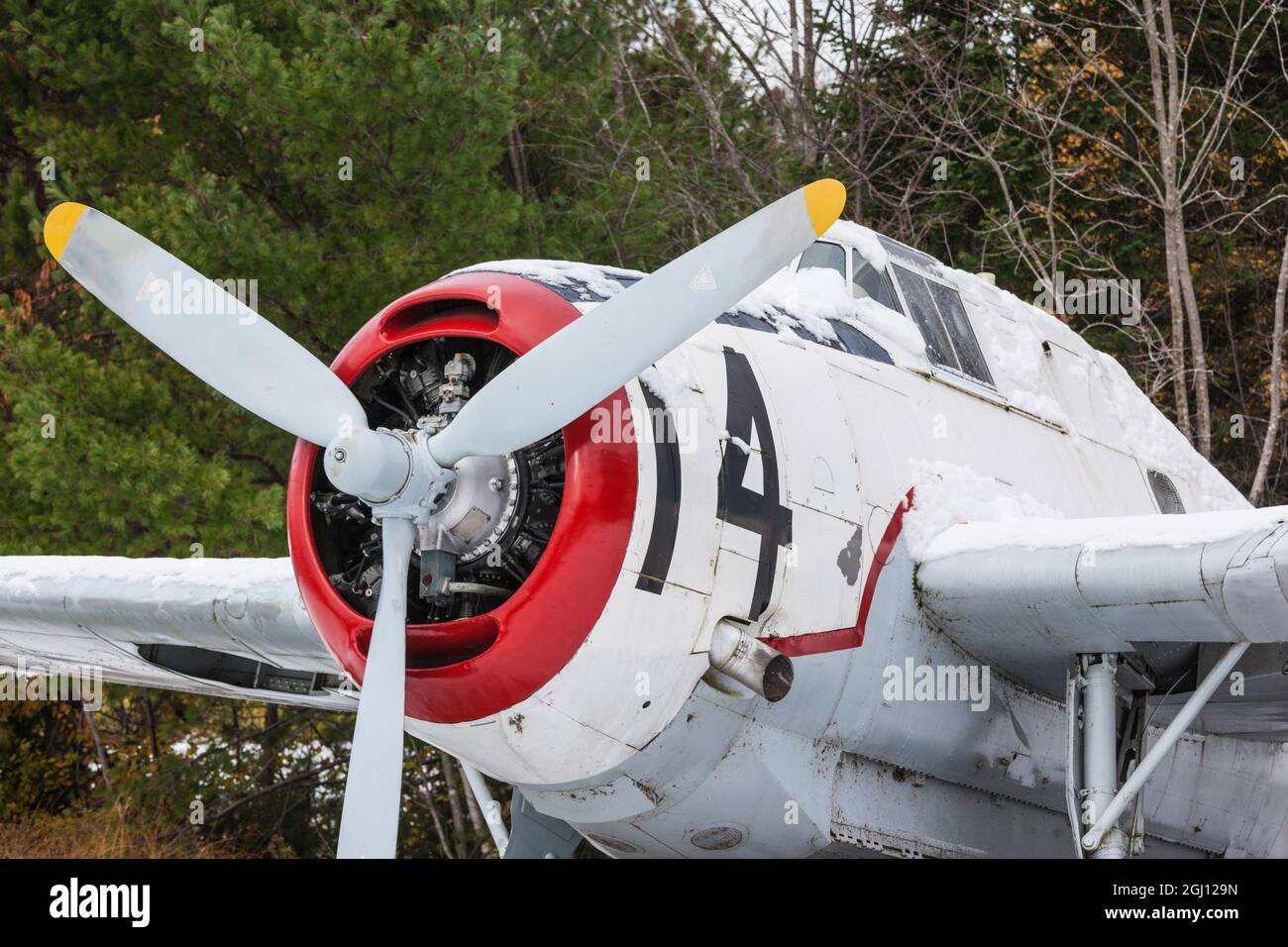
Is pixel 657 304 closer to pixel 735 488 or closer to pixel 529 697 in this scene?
pixel 735 488

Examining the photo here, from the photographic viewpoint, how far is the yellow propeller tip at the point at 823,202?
417cm

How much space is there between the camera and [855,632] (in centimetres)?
518

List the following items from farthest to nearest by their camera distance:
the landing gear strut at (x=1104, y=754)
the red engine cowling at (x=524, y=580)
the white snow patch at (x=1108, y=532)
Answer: the landing gear strut at (x=1104, y=754)
the white snow patch at (x=1108, y=532)
the red engine cowling at (x=524, y=580)

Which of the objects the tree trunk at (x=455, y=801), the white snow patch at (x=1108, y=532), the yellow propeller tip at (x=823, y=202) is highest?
the yellow propeller tip at (x=823, y=202)

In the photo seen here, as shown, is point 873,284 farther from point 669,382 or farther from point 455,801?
point 455,801

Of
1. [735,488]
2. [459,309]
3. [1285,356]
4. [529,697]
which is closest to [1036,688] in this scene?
[735,488]

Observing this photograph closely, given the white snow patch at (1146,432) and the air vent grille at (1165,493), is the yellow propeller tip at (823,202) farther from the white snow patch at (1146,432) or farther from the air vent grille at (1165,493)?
the air vent grille at (1165,493)

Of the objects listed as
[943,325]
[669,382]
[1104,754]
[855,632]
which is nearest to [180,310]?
[669,382]

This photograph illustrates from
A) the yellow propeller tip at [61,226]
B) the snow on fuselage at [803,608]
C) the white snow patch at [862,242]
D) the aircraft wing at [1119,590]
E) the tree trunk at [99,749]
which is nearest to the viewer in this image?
the snow on fuselage at [803,608]

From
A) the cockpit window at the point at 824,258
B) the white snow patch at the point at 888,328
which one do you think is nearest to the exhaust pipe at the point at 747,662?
the white snow patch at the point at 888,328

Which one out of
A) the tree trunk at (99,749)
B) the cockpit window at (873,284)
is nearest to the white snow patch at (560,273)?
the cockpit window at (873,284)

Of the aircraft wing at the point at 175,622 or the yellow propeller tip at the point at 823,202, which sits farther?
the aircraft wing at the point at 175,622

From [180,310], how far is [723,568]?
1.97 m

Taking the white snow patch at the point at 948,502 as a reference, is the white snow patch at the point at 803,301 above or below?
above
